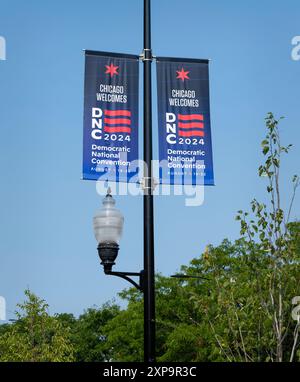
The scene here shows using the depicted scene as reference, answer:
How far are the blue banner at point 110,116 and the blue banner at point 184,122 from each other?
48cm

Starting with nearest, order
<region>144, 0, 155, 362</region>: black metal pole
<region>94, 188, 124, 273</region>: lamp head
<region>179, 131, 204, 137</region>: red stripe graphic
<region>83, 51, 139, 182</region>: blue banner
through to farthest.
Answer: <region>144, 0, 155, 362</region>: black metal pole, <region>94, 188, 124, 273</region>: lamp head, <region>83, 51, 139, 182</region>: blue banner, <region>179, 131, 204, 137</region>: red stripe graphic

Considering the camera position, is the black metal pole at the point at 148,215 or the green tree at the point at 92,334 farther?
the green tree at the point at 92,334

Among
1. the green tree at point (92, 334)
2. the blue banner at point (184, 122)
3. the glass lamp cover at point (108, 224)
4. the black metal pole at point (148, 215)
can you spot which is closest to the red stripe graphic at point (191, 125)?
the blue banner at point (184, 122)

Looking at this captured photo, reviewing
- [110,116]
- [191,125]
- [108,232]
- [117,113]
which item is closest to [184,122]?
[191,125]

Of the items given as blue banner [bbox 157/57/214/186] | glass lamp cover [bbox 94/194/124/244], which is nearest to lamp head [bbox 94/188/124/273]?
glass lamp cover [bbox 94/194/124/244]

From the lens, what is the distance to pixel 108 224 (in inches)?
418

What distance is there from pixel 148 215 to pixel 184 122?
1961mm

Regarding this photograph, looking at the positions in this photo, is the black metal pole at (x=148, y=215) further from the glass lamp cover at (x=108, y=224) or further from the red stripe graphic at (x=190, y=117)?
the red stripe graphic at (x=190, y=117)

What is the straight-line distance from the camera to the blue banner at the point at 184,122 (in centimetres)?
1170

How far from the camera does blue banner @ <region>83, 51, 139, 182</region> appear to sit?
451 inches

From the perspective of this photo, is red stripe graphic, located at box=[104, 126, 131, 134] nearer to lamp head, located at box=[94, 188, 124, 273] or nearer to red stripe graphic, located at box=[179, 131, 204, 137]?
red stripe graphic, located at box=[179, 131, 204, 137]

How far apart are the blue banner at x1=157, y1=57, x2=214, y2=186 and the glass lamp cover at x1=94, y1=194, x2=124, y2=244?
1.19 metres

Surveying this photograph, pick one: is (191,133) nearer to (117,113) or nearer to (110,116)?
(117,113)
